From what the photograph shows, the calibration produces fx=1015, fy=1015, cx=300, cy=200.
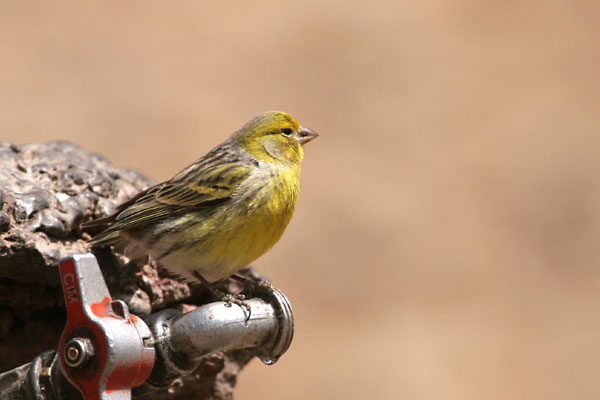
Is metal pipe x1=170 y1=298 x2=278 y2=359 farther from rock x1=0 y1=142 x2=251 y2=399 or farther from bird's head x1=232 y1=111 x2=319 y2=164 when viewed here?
bird's head x1=232 y1=111 x2=319 y2=164

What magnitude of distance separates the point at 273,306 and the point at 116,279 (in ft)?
2.78

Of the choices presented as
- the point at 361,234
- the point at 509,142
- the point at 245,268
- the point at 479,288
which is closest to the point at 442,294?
the point at 479,288

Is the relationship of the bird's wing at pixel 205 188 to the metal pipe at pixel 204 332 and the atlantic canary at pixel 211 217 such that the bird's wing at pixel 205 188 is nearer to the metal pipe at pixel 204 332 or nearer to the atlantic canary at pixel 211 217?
the atlantic canary at pixel 211 217

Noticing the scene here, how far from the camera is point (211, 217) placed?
13.7 feet

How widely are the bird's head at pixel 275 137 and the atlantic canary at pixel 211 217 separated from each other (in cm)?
2

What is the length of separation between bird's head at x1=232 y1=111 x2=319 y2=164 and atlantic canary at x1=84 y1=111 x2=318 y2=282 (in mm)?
24

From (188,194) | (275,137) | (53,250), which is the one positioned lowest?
(53,250)

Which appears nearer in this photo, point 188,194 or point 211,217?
point 211,217

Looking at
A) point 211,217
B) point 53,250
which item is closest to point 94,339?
point 53,250

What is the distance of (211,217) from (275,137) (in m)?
0.63

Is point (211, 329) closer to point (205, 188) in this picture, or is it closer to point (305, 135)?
point (205, 188)

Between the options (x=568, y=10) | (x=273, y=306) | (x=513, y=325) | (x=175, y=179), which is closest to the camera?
(x=273, y=306)

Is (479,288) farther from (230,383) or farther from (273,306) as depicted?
(273,306)

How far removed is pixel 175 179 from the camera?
437 cm
